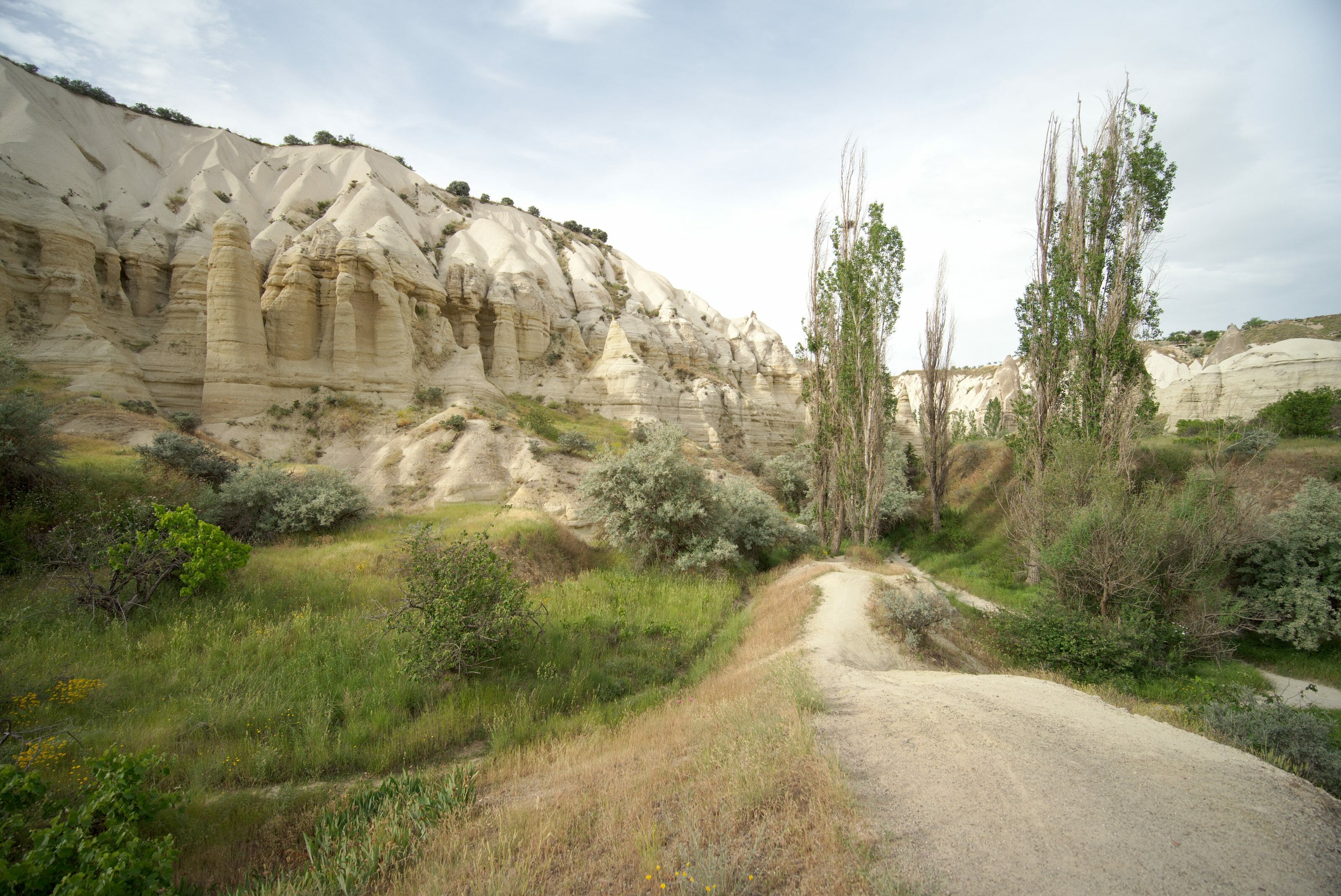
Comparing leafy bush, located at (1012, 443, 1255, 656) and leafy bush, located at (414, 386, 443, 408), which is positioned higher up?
leafy bush, located at (414, 386, 443, 408)

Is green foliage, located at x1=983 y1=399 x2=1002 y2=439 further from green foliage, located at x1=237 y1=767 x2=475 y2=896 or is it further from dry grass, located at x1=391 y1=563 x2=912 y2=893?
green foliage, located at x1=237 y1=767 x2=475 y2=896

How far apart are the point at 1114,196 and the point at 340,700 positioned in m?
24.3

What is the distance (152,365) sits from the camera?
21766 millimetres

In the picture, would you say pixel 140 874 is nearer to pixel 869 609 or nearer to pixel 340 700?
pixel 340 700

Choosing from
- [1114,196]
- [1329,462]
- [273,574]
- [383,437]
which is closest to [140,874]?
[273,574]

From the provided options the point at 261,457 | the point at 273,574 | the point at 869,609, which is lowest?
the point at 869,609

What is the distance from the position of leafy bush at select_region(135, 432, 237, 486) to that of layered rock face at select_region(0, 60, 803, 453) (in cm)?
732

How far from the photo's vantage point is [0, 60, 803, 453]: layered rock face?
20750mm

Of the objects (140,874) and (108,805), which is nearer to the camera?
(140,874)

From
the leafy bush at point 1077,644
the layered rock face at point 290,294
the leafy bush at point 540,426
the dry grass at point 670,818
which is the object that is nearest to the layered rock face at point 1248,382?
the leafy bush at point 1077,644

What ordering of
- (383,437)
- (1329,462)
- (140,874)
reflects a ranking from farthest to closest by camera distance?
(383,437) → (1329,462) → (140,874)

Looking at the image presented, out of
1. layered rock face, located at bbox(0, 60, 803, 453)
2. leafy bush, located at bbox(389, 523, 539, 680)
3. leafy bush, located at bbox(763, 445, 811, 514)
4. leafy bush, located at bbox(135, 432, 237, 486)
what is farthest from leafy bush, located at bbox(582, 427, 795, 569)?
layered rock face, located at bbox(0, 60, 803, 453)

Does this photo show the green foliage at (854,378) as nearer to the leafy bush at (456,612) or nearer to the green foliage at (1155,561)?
the green foliage at (1155,561)

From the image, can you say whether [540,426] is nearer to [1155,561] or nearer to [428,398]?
[428,398]
